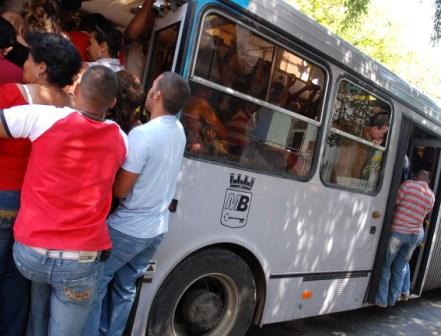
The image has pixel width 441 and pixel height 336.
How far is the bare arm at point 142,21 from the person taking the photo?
3104 millimetres

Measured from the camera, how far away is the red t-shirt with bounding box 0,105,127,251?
1.88m

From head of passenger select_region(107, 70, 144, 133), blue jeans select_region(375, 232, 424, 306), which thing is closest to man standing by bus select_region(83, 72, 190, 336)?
head of passenger select_region(107, 70, 144, 133)

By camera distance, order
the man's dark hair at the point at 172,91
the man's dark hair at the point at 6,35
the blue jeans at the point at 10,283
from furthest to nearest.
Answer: the man's dark hair at the point at 172,91, the man's dark hair at the point at 6,35, the blue jeans at the point at 10,283

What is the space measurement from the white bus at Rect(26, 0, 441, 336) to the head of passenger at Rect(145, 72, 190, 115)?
1.29 feet

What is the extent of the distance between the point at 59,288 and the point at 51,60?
105cm

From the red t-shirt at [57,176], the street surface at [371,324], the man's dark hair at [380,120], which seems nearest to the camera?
the red t-shirt at [57,176]

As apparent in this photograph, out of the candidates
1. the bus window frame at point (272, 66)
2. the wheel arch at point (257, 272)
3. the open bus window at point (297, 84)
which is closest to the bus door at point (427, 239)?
the bus window frame at point (272, 66)

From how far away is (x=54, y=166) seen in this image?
1875mm

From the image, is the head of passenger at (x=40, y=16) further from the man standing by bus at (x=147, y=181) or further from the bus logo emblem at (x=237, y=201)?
the bus logo emblem at (x=237, y=201)

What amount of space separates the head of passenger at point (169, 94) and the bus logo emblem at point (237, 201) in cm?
88

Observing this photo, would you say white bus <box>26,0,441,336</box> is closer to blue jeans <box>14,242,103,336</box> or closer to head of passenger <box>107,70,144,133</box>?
head of passenger <box>107,70,144,133</box>

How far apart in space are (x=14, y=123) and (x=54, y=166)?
24 cm

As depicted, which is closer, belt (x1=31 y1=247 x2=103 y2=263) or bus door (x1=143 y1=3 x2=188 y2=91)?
belt (x1=31 y1=247 x2=103 y2=263)

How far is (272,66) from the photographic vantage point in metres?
3.34
